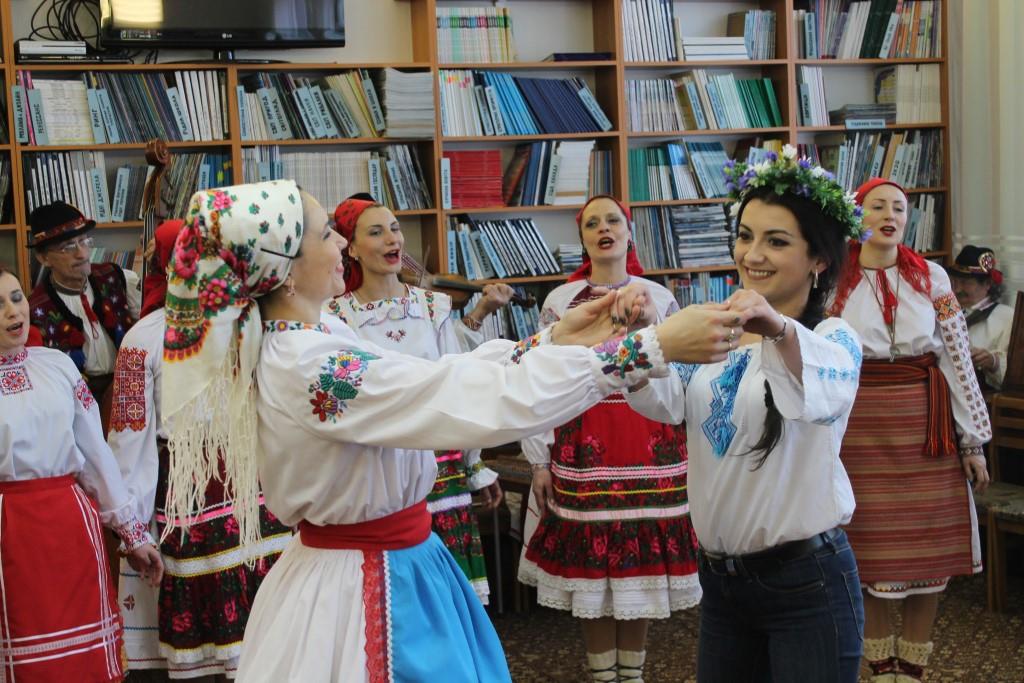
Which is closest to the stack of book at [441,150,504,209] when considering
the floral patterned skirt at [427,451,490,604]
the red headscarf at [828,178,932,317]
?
the floral patterned skirt at [427,451,490,604]

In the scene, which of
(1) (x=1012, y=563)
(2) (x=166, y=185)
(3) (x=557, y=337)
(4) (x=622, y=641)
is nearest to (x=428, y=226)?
(2) (x=166, y=185)

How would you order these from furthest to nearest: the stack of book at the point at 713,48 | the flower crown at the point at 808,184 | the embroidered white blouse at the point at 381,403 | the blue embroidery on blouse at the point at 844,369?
the stack of book at the point at 713,48 → the flower crown at the point at 808,184 → the blue embroidery on blouse at the point at 844,369 → the embroidered white blouse at the point at 381,403

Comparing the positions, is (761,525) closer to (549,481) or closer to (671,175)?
(549,481)

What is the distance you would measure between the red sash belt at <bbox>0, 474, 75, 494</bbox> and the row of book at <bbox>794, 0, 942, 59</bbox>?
429cm

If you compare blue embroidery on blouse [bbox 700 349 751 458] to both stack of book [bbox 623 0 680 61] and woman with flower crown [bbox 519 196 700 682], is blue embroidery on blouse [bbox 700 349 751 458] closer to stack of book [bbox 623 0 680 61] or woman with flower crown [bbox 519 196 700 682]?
woman with flower crown [bbox 519 196 700 682]

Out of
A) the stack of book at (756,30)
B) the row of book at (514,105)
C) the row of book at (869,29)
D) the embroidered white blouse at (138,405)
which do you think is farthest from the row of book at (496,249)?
the embroidered white blouse at (138,405)

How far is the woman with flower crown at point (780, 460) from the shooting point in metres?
2.09

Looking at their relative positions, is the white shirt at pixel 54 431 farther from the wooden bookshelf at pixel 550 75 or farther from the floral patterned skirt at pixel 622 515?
the wooden bookshelf at pixel 550 75

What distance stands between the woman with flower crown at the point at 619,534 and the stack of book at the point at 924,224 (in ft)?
9.82

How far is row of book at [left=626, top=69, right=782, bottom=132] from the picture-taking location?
19.1ft

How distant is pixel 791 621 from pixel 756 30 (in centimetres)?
441

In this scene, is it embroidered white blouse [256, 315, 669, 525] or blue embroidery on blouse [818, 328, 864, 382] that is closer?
embroidered white blouse [256, 315, 669, 525]

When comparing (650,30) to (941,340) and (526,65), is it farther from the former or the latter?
(941,340)

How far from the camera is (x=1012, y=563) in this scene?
5105 millimetres
